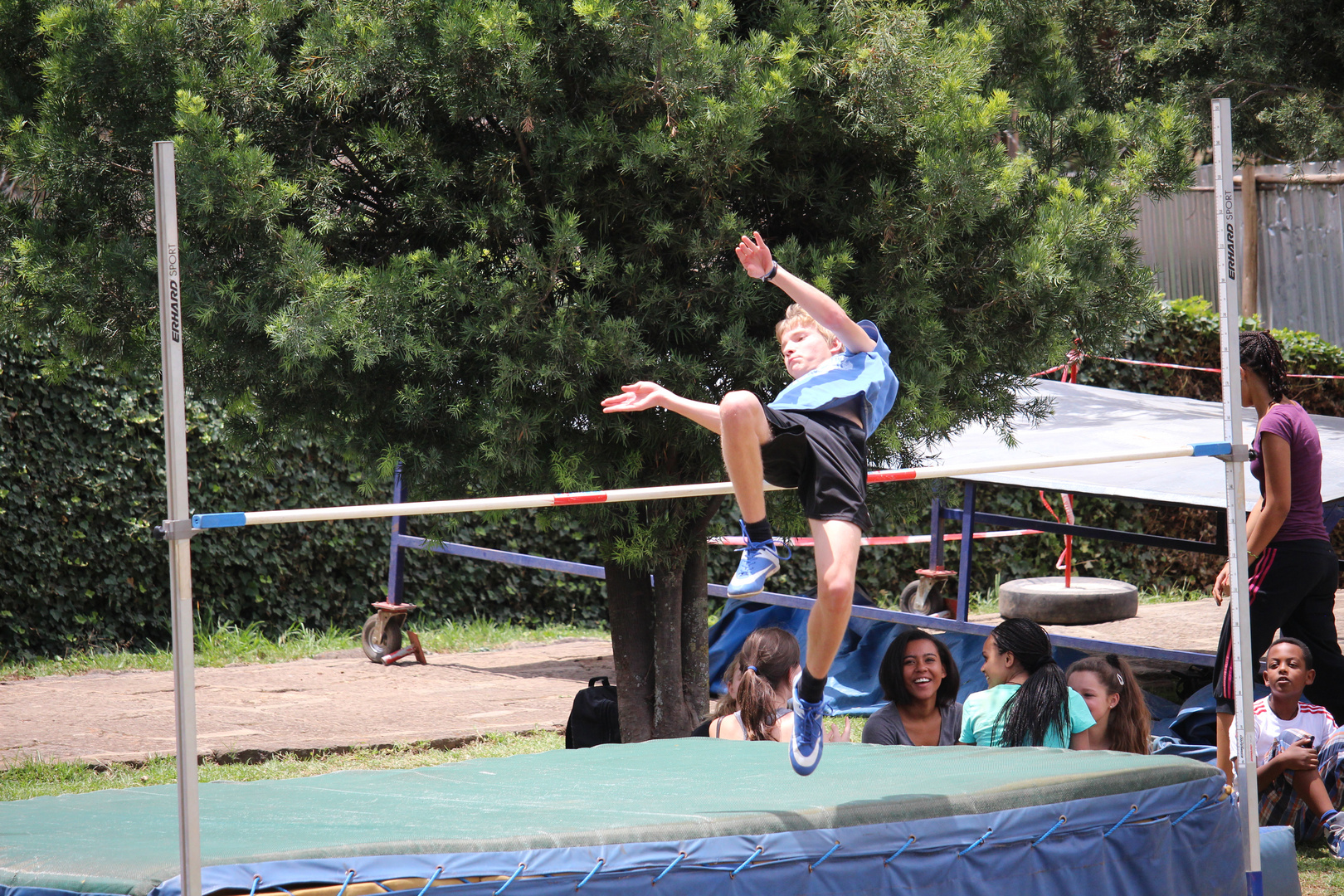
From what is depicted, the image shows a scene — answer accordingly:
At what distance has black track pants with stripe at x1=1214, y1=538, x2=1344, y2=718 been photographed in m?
4.82

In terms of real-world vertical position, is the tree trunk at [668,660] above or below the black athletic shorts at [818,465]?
below

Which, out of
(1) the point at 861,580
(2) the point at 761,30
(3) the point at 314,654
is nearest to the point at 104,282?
(2) the point at 761,30

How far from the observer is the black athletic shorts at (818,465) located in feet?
11.7

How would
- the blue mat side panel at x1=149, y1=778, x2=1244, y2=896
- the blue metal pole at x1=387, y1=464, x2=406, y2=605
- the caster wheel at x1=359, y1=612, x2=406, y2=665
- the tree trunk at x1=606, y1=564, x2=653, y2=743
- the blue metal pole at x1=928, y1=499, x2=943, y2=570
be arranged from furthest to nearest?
the blue metal pole at x1=387, y1=464, x2=406, y2=605
the caster wheel at x1=359, y1=612, x2=406, y2=665
the blue metal pole at x1=928, y1=499, x2=943, y2=570
the tree trunk at x1=606, y1=564, x2=653, y2=743
the blue mat side panel at x1=149, y1=778, x2=1244, y2=896

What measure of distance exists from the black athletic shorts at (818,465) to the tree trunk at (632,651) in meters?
2.31

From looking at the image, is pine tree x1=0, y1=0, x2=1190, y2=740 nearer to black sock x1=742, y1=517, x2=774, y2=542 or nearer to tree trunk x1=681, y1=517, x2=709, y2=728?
tree trunk x1=681, y1=517, x2=709, y2=728

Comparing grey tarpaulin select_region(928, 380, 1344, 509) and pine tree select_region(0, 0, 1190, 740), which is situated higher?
pine tree select_region(0, 0, 1190, 740)

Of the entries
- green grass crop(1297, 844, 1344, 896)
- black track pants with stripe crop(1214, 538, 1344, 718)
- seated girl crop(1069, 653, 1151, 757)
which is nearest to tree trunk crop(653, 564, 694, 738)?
seated girl crop(1069, 653, 1151, 757)

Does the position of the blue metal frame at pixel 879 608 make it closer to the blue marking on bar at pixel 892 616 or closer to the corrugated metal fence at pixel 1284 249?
the blue marking on bar at pixel 892 616

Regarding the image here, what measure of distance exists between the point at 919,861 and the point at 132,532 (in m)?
6.67

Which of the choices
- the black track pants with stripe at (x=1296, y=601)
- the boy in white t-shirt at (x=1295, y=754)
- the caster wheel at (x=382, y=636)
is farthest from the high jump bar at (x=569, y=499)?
the caster wheel at (x=382, y=636)

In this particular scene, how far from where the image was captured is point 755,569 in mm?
Answer: 3691

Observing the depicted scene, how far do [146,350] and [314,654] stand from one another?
13.9 ft

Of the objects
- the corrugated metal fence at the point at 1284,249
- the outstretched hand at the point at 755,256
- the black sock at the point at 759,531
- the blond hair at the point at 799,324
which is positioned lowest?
the black sock at the point at 759,531
